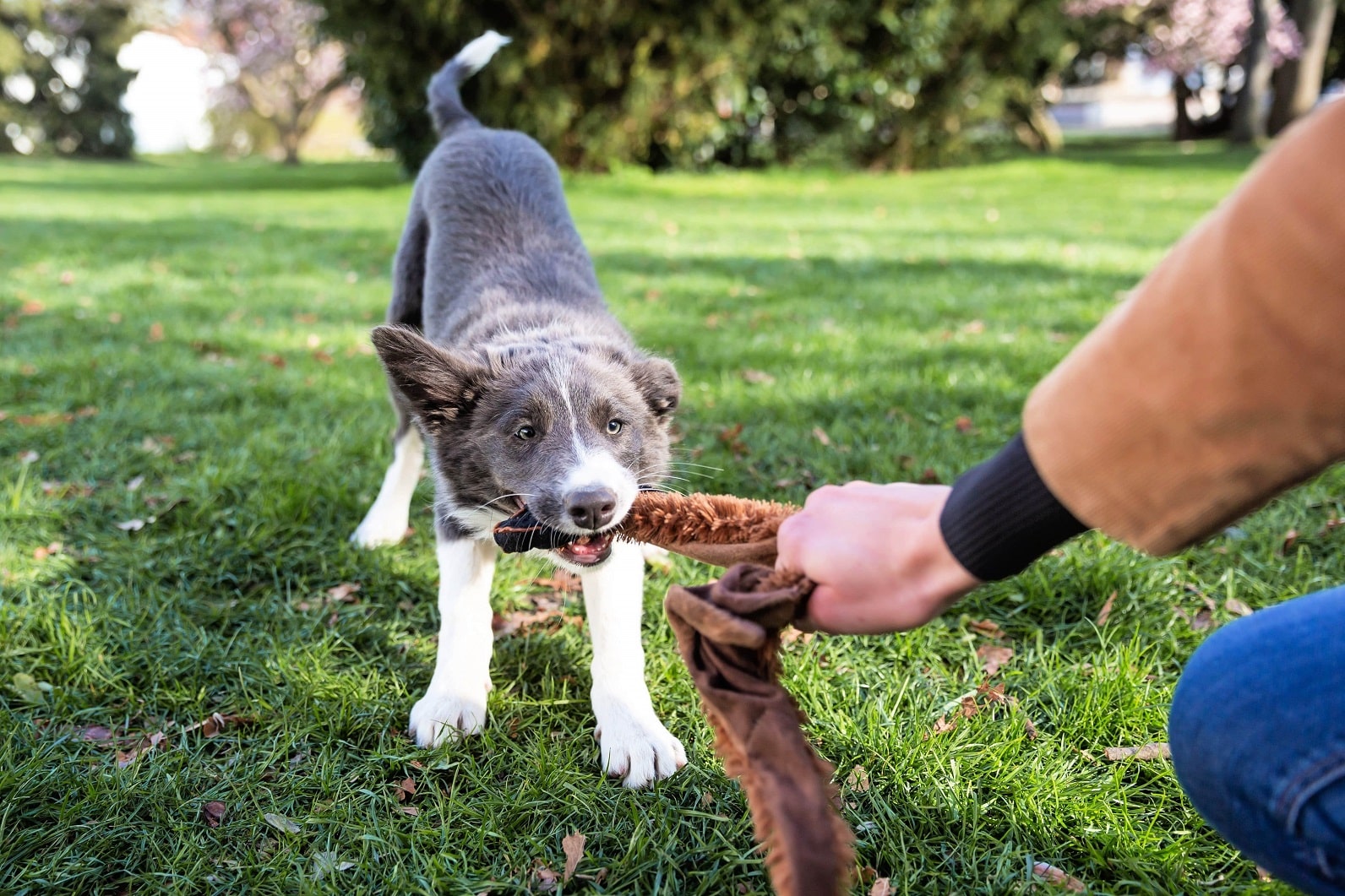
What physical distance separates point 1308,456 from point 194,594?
345cm

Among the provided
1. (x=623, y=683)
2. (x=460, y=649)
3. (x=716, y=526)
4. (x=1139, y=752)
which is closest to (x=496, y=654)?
(x=460, y=649)

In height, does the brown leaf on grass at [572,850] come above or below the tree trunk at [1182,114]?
above

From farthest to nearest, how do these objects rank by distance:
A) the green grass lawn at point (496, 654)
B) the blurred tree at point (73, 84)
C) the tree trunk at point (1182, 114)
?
the blurred tree at point (73, 84) → the tree trunk at point (1182, 114) → the green grass lawn at point (496, 654)

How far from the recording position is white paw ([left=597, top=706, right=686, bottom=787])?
253 centimetres

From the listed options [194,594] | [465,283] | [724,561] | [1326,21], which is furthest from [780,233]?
[1326,21]

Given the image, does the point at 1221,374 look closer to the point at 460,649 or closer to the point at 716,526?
the point at 716,526

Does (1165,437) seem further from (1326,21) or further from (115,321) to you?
(1326,21)

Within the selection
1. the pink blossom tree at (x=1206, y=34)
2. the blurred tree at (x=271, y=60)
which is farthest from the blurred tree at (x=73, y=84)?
the pink blossom tree at (x=1206, y=34)

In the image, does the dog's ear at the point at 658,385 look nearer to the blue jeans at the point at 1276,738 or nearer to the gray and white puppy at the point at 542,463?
the gray and white puppy at the point at 542,463

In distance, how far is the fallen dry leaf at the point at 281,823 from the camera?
2342 mm

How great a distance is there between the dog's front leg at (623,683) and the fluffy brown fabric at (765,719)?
34.6 inches

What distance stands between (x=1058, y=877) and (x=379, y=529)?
9.00 ft

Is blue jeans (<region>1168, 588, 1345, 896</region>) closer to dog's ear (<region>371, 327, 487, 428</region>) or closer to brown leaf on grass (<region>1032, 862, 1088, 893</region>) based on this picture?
brown leaf on grass (<region>1032, 862, 1088, 893</region>)

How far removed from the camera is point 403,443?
4.11 meters
